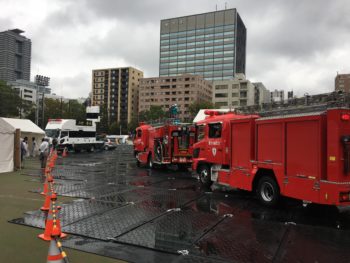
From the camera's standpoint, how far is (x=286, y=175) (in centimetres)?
846

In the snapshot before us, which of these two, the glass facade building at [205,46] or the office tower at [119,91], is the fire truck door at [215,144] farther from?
the glass facade building at [205,46]

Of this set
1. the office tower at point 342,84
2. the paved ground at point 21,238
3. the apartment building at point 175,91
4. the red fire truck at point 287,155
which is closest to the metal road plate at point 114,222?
the paved ground at point 21,238

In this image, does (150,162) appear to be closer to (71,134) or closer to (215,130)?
(215,130)

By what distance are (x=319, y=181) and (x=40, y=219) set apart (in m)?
6.47

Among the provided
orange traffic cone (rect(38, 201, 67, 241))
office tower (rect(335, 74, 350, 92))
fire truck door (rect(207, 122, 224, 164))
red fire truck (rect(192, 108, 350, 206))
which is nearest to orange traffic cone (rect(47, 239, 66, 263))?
orange traffic cone (rect(38, 201, 67, 241))

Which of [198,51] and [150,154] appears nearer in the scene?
[150,154]

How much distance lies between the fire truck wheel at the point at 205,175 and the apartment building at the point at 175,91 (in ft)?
394

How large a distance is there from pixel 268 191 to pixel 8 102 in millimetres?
60238

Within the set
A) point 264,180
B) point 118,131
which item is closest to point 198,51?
Result: point 118,131

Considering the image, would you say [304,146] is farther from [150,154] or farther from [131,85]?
[131,85]

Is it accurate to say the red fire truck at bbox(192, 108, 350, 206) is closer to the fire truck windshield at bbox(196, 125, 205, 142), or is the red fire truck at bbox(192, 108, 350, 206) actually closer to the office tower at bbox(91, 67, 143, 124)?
the fire truck windshield at bbox(196, 125, 205, 142)

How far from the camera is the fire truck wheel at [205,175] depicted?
494 inches

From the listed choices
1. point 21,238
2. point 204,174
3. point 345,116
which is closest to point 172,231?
point 21,238

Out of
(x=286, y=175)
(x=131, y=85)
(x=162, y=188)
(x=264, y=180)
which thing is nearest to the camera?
(x=286, y=175)
